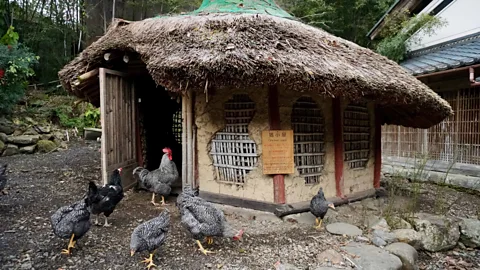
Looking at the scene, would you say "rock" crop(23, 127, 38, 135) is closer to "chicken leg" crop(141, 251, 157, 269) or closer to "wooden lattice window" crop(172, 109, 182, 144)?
"wooden lattice window" crop(172, 109, 182, 144)

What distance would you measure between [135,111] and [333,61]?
389 cm

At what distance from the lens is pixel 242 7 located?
6.00 meters

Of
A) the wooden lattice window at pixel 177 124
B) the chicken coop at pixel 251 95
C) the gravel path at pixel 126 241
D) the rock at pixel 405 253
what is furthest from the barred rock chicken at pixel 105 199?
the wooden lattice window at pixel 177 124

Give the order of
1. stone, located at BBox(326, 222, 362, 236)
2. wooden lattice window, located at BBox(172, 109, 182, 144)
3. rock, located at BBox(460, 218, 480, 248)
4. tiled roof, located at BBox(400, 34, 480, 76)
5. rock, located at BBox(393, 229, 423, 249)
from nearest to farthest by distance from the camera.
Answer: rock, located at BBox(393, 229, 423, 249) < stone, located at BBox(326, 222, 362, 236) < rock, located at BBox(460, 218, 480, 248) < tiled roof, located at BBox(400, 34, 480, 76) < wooden lattice window, located at BBox(172, 109, 182, 144)

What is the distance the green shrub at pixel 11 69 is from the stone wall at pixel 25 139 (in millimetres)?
595

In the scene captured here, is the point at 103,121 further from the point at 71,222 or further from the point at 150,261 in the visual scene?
the point at 150,261

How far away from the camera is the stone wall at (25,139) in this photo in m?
9.16

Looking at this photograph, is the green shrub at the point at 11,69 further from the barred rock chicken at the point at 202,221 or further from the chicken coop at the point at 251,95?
the barred rock chicken at the point at 202,221

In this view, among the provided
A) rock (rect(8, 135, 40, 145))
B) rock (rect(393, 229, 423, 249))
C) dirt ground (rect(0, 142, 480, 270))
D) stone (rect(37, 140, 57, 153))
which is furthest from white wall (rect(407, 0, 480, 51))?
rock (rect(8, 135, 40, 145))

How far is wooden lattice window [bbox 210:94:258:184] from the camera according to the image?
510cm

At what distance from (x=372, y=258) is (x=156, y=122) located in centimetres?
572

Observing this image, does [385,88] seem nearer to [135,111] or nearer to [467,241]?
[467,241]

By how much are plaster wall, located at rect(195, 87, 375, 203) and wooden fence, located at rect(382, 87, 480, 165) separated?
271 centimetres

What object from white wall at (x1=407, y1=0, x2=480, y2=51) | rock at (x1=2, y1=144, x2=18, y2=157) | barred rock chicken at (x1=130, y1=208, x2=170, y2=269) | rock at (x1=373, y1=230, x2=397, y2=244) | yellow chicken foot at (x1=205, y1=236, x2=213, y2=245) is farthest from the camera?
rock at (x1=2, y1=144, x2=18, y2=157)
